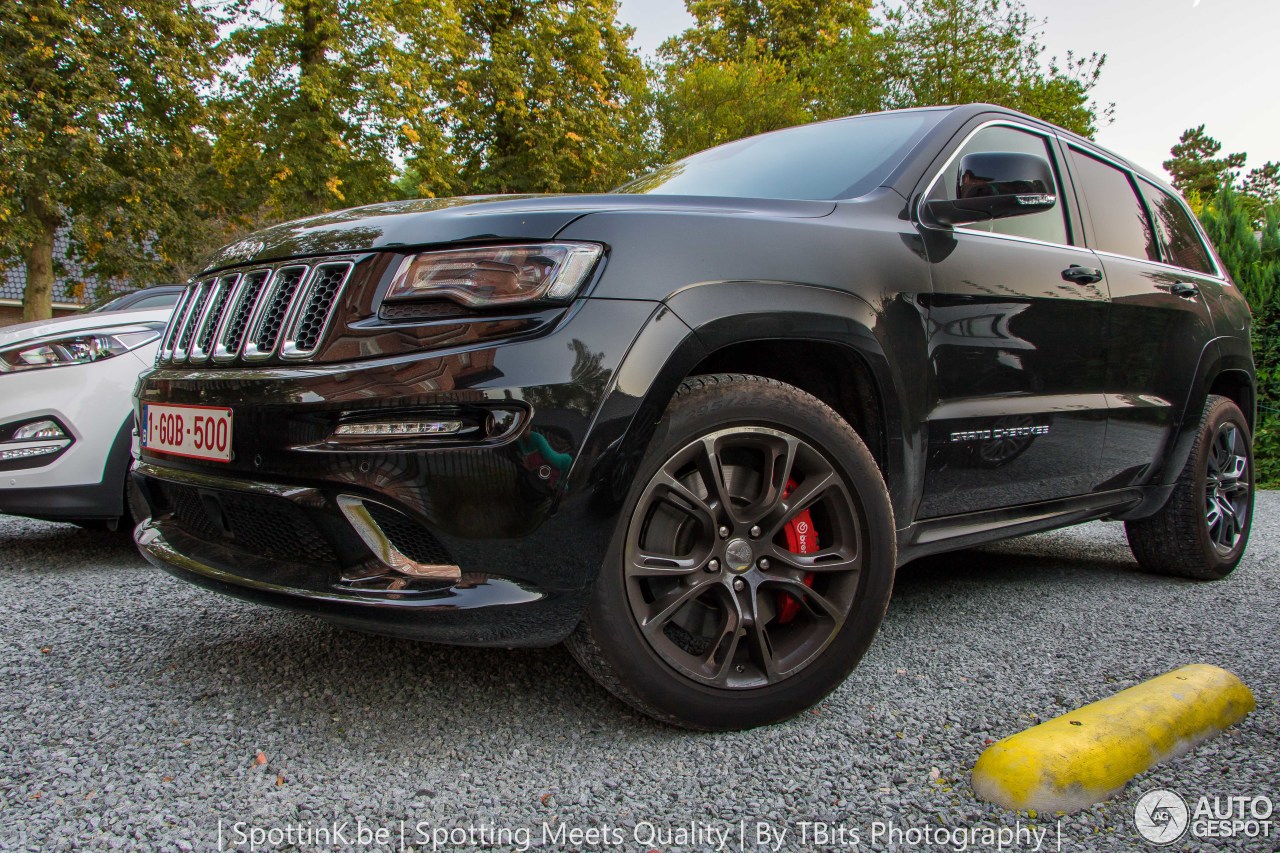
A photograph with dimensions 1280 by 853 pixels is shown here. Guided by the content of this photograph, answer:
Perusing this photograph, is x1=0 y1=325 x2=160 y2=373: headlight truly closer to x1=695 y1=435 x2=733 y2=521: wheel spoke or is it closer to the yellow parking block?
x1=695 y1=435 x2=733 y2=521: wheel spoke

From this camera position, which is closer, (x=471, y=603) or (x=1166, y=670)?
(x=471, y=603)

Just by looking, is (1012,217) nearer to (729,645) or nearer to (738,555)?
(738,555)

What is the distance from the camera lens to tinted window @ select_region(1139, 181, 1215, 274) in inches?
158

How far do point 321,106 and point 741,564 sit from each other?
19.9 m

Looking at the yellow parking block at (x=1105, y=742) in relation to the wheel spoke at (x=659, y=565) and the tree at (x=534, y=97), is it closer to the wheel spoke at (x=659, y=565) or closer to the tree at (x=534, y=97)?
the wheel spoke at (x=659, y=565)

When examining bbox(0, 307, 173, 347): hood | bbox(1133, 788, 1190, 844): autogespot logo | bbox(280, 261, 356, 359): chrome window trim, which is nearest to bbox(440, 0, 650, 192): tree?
bbox(0, 307, 173, 347): hood

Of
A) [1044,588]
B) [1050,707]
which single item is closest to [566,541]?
[1050,707]

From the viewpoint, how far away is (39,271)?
19297 millimetres

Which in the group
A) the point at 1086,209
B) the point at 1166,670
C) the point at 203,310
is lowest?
the point at 1166,670

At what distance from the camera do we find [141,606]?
3.22 meters

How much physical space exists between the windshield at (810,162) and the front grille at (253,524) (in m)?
1.51

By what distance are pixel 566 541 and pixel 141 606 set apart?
2.13 metres

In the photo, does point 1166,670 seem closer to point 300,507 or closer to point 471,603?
point 471,603

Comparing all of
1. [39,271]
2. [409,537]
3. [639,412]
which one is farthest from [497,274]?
[39,271]
